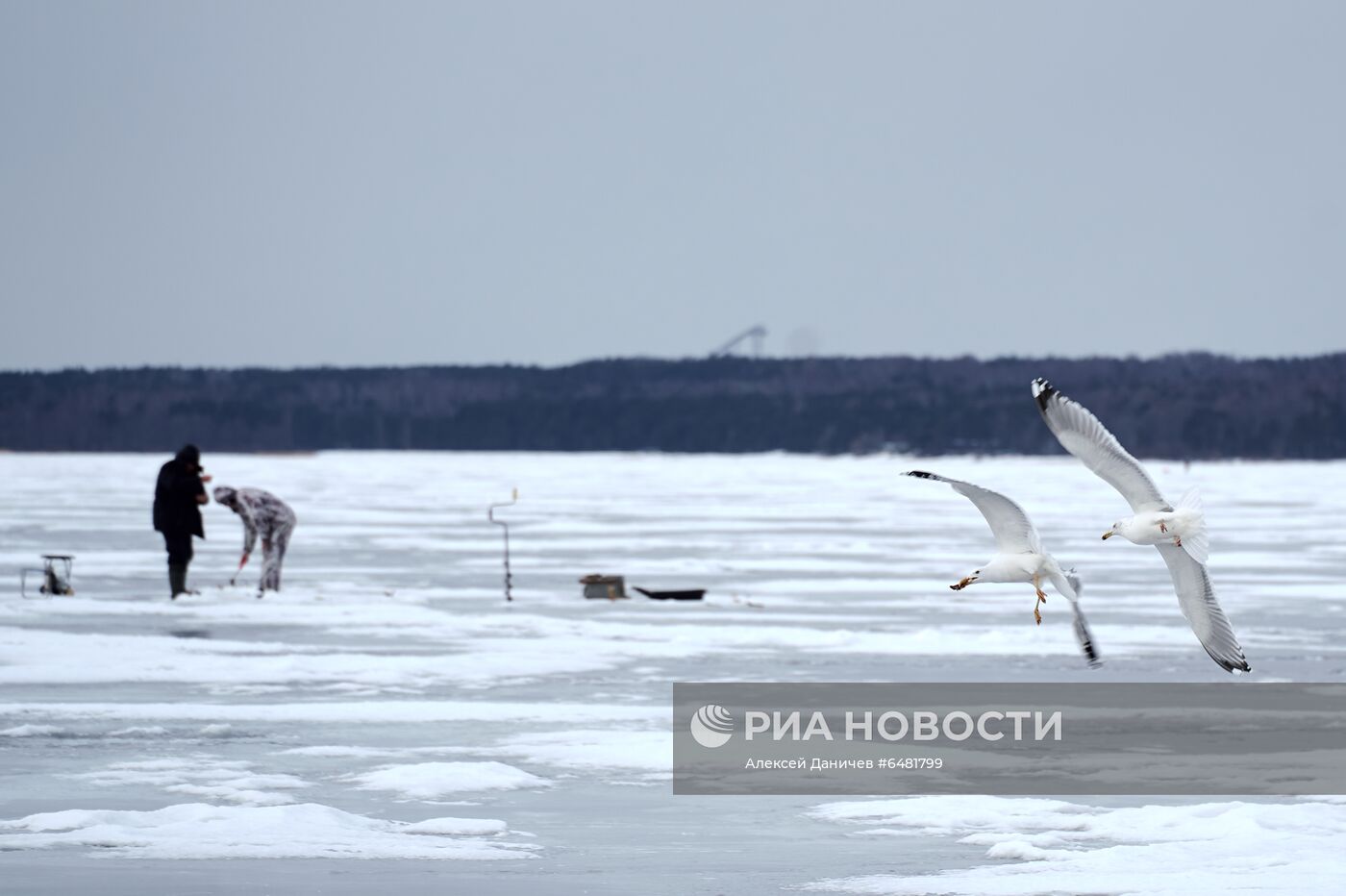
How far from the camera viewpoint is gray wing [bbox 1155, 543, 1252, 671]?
14.5 feet

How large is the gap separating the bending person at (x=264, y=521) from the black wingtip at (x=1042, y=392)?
49.9ft

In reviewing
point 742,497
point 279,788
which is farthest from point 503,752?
point 742,497

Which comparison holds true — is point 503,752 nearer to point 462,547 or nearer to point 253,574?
point 253,574

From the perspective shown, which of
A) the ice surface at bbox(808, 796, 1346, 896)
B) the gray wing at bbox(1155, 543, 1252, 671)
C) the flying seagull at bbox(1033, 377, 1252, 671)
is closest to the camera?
the flying seagull at bbox(1033, 377, 1252, 671)

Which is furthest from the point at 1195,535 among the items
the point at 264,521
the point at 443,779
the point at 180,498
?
the point at 264,521

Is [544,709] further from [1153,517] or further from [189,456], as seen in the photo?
[1153,517]

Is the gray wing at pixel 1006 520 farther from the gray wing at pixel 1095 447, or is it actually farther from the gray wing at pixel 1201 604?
the gray wing at pixel 1201 604

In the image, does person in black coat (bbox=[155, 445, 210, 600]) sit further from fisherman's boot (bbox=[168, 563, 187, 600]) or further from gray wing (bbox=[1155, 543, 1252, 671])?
gray wing (bbox=[1155, 543, 1252, 671])

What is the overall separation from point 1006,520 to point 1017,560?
147mm

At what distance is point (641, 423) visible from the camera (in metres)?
152

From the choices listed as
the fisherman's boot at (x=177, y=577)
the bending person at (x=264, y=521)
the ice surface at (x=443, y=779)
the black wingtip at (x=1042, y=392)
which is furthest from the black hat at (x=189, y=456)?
the black wingtip at (x=1042, y=392)

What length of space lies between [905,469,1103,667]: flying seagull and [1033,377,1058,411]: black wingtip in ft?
0.84

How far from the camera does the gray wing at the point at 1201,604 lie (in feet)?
14.5

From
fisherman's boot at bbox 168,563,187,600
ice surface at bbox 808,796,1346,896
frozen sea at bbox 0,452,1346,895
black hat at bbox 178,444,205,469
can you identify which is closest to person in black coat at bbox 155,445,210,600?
black hat at bbox 178,444,205,469
